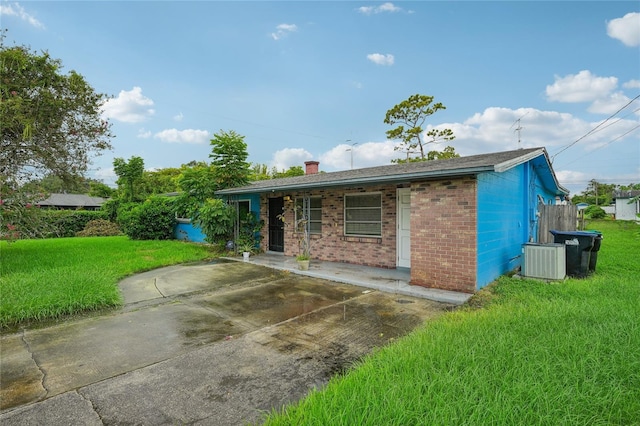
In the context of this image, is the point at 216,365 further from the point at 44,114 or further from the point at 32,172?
the point at 32,172

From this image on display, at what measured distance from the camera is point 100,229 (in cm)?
2070

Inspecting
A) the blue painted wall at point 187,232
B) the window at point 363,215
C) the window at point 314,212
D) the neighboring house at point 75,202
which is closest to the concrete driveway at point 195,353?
the window at point 363,215

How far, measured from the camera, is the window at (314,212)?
985 centimetres

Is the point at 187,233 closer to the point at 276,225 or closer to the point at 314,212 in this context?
the point at 276,225

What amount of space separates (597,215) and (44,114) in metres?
45.9

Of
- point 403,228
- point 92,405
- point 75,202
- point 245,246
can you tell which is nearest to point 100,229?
point 245,246

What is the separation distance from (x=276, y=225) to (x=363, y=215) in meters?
3.79

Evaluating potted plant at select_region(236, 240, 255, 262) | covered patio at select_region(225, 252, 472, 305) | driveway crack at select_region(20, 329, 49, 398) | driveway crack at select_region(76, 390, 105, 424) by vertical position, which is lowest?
driveway crack at select_region(20, 329, 49, 398)

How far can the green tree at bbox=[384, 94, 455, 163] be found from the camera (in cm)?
2450

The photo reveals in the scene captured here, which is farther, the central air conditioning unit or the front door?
the front door

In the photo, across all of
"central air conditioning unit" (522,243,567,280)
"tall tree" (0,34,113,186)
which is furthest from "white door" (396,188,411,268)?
"tall tree" (0,34,113,186)

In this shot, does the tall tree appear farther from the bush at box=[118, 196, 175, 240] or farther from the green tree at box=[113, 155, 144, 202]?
the green tree at box=[113, 155, 144, 202]

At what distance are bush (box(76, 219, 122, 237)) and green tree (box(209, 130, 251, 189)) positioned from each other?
12.8 metres

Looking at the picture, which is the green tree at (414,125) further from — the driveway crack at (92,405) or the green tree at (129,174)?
the driveway crack at (92,405)
